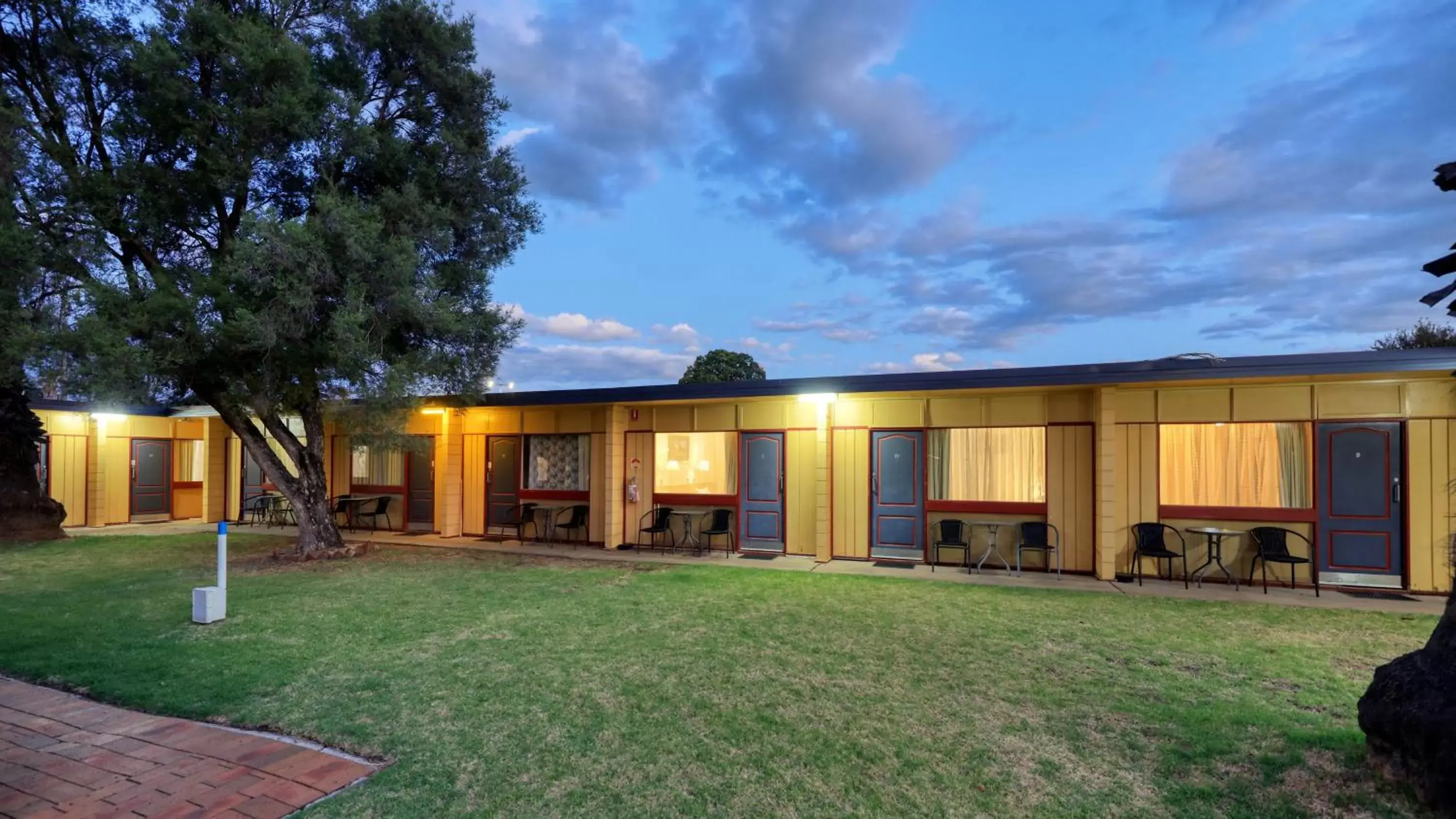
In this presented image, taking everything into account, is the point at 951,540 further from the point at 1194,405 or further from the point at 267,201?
the point at 267,201

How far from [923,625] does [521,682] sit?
137 inches

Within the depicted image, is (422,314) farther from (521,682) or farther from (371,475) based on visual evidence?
(371,475)

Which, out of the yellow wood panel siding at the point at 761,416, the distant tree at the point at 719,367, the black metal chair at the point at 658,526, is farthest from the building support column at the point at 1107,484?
the distant tree at the point at 719,367

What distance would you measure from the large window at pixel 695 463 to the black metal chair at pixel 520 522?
2.22 m

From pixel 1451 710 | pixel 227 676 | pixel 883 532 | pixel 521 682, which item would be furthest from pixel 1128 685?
pixel 227 676

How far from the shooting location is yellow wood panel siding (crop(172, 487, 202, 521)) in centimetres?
1524

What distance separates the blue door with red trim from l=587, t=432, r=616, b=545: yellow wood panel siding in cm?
977

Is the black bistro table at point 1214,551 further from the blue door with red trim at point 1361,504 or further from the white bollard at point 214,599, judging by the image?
the white bollard at point 214,599

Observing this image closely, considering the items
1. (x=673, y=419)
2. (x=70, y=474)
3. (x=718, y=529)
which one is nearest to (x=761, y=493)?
(x=718, y=529)

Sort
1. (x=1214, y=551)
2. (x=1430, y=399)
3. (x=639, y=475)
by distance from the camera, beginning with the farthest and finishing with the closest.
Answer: (x=639, y=475) < (x=1214, y=551) < (x=1430, y=399)

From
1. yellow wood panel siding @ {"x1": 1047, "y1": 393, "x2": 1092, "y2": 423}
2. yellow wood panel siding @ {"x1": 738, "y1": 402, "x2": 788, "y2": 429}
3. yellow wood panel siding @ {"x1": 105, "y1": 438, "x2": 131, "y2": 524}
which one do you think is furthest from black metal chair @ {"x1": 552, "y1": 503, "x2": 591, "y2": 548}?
yellow wood panel siding @ {"x1": 105, "y1": 438, "x2": 131, "y2": 524}

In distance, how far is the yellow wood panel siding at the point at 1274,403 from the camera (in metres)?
7.74

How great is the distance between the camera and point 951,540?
8.76m

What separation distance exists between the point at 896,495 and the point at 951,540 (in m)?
1.05
